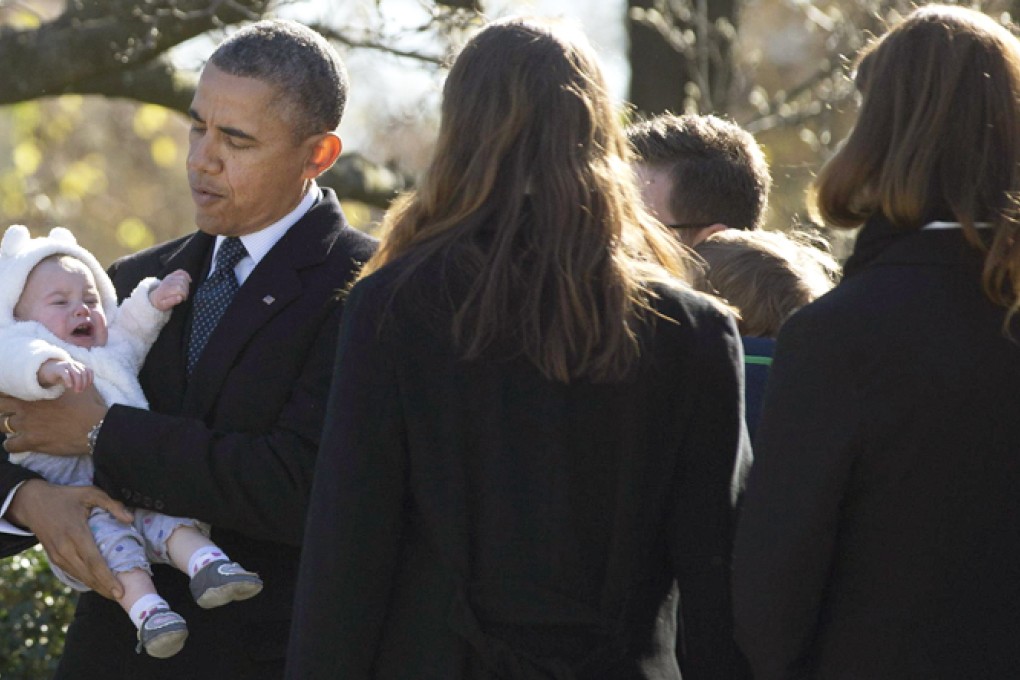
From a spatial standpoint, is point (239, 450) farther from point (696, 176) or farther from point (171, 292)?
point (696, 176)

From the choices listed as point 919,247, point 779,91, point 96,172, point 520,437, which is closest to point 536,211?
point 520,437

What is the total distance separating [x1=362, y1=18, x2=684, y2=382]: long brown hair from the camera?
96.2 inches

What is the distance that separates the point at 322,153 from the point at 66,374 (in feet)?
2.71

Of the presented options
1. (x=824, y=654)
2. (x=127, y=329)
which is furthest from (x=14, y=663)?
(x=824, y=654)

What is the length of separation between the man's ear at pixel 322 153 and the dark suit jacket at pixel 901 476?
1.54 m

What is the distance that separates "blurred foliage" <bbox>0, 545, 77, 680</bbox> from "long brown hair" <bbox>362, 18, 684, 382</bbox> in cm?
284

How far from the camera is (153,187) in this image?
72.8ft

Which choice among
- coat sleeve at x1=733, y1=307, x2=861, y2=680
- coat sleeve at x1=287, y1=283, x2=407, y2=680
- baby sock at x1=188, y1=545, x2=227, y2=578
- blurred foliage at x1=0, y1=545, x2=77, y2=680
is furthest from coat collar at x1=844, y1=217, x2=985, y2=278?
blurred foliage at x1=0, y1=545, x2=77, y2=680

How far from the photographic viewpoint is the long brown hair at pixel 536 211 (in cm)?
244

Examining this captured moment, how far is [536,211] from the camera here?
252 cm

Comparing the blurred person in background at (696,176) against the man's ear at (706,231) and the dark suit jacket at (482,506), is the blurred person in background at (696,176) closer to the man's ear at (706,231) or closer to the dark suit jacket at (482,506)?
the man's ear at (706,231)

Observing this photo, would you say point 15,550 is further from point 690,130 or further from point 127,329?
point 690,130

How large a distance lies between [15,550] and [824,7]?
690cm

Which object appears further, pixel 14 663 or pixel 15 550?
pixel 14 663
